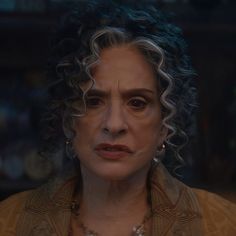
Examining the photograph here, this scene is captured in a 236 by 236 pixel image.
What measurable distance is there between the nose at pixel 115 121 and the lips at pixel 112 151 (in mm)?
25

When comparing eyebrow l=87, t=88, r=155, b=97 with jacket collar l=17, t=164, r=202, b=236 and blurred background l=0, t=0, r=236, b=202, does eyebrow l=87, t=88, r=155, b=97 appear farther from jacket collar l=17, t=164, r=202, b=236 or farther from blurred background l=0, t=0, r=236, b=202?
blurred background l=0, t=0, r=236, b=202

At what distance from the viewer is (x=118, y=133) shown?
133cm

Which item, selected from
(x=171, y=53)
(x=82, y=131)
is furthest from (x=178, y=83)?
(x=82, y=131)

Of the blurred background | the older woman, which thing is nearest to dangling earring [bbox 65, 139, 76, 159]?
the older woman

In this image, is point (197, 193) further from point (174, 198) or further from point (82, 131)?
point (82, 131)

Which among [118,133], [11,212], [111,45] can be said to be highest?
[111,45]

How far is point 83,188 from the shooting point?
148cm

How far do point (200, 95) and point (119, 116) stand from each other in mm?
978

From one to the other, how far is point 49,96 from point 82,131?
0.11 meters

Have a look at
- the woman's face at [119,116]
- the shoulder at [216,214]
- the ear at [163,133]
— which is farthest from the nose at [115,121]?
the shoulder at [216,214]

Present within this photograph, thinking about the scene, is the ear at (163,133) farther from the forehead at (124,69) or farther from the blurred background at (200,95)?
the blurred background at (200,95)

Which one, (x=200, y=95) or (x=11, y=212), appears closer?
(x=11, y=212)

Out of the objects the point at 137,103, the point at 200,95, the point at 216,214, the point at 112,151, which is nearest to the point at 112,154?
the point at 112,151

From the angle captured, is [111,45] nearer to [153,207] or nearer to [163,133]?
[163,133]
